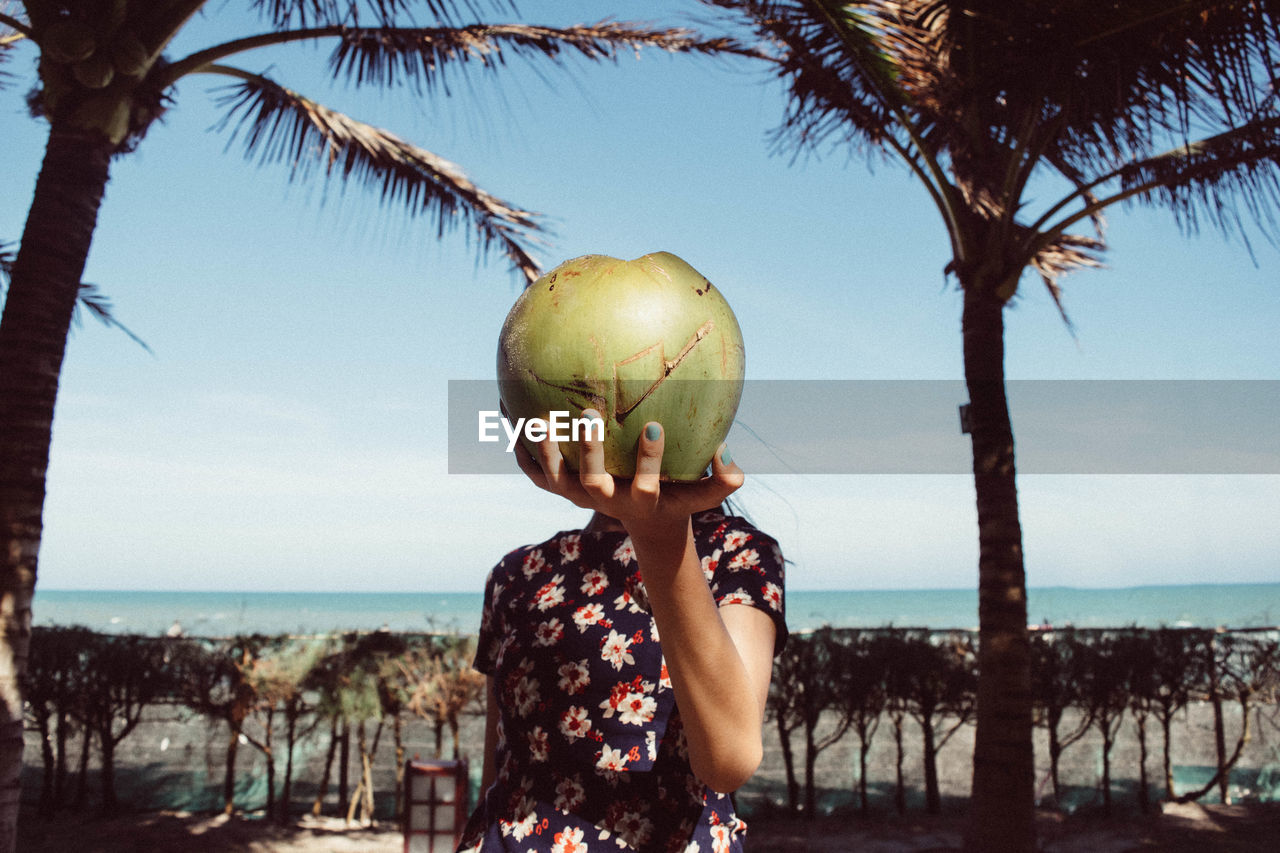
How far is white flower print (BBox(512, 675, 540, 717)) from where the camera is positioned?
1.41 meters

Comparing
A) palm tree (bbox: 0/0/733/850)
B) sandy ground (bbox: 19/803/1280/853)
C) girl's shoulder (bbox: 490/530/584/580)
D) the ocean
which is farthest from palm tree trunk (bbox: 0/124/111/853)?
the ocean

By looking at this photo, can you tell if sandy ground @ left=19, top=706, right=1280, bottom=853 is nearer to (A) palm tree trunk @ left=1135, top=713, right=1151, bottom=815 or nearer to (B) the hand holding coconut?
(A) palm tree trunk @ left=1135, top=713, right=1151, bottom=815

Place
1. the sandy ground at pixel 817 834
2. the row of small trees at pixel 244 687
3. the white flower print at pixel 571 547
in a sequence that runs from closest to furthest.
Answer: the white flower print at pixel 571 547 → the sandy ground at pixel 817 834 → the row of small trees at pixel 244 687

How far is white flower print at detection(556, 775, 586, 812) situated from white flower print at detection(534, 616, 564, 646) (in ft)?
0.71

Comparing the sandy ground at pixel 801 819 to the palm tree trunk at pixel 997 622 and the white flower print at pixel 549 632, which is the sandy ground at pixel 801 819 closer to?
the palm tree trunk at pixel 997 622

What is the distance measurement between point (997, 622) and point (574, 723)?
3606mm

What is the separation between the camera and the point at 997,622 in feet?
14.3

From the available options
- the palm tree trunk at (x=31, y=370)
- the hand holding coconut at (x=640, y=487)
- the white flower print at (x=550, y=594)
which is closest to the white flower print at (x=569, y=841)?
the white flower print at (x=550, y=594)

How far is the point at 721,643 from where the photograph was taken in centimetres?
103

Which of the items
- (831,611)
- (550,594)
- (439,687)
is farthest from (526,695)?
(831,611)

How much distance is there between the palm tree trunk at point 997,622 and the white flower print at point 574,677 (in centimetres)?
329

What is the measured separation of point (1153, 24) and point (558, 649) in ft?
13.4

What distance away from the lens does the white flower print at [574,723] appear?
1.35 m

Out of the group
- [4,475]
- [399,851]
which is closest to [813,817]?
[399,851]
